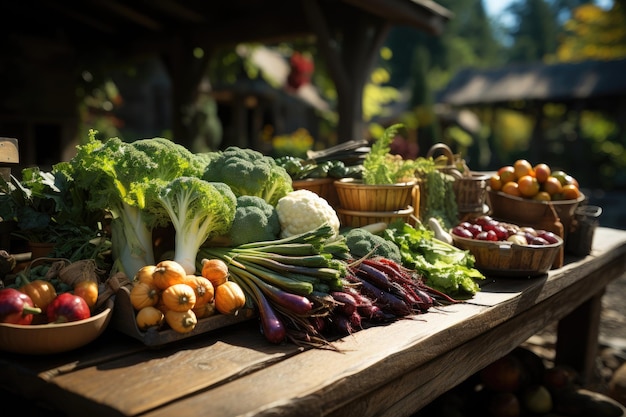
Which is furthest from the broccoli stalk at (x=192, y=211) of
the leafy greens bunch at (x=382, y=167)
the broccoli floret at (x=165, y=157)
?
the leafy greens bunch at (x=382, y=167)

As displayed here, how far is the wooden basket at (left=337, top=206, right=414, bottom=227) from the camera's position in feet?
9.64

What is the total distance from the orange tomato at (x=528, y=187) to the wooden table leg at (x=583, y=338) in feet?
4.34

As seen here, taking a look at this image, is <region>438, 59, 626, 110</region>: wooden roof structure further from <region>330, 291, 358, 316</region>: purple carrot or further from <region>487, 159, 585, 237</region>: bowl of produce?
<region>330, 291, 358, 316</region>: purple carrot

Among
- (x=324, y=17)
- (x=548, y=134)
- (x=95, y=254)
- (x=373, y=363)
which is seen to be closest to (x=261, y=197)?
(x=95, y=254)

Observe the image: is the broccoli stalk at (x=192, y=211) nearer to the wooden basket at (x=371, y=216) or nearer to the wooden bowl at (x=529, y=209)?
the wooden basket at (x=371, y=216)

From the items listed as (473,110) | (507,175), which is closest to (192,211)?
(507,175)

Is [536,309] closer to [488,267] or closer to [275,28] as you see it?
[488,267]

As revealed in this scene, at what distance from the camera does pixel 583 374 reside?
14.0 feet

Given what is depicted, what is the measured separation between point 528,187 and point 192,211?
2336mm

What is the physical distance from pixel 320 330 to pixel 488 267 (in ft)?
4.16

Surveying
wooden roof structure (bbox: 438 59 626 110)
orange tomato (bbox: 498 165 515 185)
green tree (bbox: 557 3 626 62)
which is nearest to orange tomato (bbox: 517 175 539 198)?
orange tomato (bbox: 498 165 515 185)

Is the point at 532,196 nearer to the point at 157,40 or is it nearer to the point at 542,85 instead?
the point at 157,40

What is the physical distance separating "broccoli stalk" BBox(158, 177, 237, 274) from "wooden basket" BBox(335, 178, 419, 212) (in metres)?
0.91

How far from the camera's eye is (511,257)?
2840mm
